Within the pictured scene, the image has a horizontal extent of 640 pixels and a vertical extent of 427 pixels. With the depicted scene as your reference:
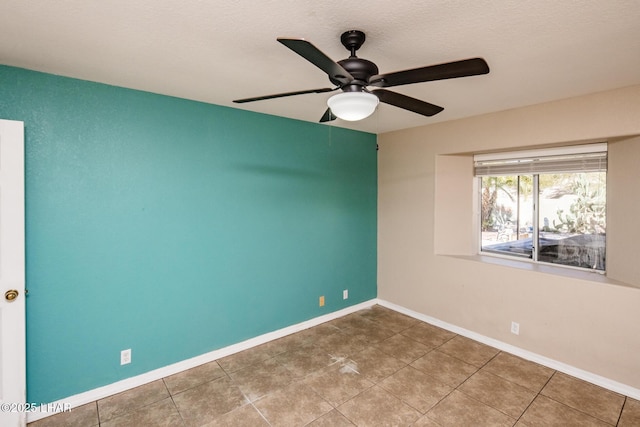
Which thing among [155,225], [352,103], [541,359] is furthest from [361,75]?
[541,359]

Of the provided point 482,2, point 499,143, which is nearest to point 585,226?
point 499,143

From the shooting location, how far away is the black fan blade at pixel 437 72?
1291 mm

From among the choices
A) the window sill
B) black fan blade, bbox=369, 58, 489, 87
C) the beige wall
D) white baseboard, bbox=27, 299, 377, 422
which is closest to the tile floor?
white baseboard, bbox=27, 299, 377, 422

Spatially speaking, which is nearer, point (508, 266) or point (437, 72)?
point (437, 72)

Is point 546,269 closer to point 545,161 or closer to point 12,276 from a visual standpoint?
point 545,161

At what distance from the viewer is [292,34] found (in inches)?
64.5

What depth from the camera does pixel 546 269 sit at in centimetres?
302

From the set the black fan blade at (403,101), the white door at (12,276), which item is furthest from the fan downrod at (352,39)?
the white door at (12,276)

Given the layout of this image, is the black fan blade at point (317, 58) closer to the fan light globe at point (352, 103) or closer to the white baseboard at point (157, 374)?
the fan light globe at point (352, 103)

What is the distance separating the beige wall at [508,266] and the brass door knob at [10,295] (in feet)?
12.1

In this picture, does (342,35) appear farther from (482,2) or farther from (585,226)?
(585,226)

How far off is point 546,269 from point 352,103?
111 inches

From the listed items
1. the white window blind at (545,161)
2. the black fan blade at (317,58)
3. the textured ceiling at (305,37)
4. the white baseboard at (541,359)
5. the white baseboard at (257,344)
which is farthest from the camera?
the white window blind at (545,161)

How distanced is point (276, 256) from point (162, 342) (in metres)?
1.30
